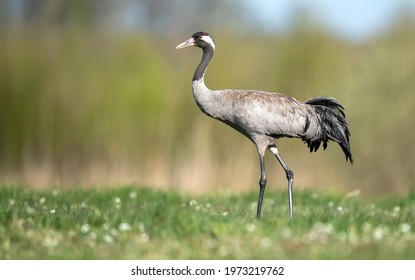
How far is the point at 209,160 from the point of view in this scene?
1381 cm

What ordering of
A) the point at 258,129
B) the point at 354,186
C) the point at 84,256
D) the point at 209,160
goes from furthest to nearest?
the point at 354,186 < the point at 209,160 < the point at 258,129 < the point at 84,256

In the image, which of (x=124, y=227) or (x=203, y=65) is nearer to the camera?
(x=124, y=227)

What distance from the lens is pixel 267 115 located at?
8.85 meters

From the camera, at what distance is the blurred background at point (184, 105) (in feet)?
46.3

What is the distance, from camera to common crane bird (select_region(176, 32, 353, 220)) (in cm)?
882

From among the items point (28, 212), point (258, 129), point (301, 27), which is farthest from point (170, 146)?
point (28, 212)

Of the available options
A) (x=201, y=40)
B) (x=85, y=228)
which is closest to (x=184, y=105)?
(x=201, y=40)

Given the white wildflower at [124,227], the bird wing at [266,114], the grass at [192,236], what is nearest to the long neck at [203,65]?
the bird wing at [266,114]

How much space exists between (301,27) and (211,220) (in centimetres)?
972

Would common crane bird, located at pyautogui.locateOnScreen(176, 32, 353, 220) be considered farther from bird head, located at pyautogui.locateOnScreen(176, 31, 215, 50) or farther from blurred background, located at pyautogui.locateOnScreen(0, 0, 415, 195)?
blurred background, located at pyautogui.locateOnScreen(0, 0, 415, 195)

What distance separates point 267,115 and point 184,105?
6.44m

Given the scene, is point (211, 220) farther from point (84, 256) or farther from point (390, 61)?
point (390, 61)

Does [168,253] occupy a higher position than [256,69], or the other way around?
[256,69]

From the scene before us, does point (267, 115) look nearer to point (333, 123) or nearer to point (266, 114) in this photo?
point (266, 114)
